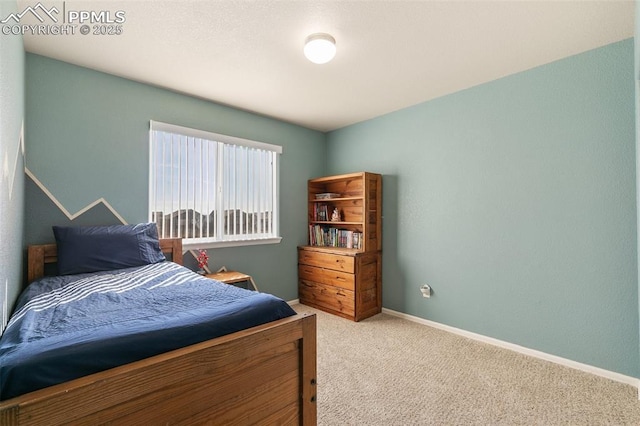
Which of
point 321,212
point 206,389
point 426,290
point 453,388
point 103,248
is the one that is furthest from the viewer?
point 321,212

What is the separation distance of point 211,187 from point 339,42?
6.56ft

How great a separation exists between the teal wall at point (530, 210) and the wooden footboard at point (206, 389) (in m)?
2.08

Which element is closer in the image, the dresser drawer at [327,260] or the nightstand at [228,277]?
the nightstand at [228,277]

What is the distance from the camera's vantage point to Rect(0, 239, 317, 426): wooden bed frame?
83 centimetres

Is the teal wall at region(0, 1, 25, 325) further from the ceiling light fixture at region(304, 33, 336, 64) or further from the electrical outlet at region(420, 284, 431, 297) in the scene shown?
the electrical outlet at region(420, 284, 431, 297)

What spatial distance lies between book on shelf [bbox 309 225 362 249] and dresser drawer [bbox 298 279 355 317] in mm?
550

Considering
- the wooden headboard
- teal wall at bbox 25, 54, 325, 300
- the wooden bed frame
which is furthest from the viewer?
teal wall at bbox 25, 54, 325, 300

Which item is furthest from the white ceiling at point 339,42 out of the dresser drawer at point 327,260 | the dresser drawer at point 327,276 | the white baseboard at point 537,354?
the white baseboard at point 537,354

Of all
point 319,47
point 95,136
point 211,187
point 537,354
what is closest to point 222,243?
point 211,187

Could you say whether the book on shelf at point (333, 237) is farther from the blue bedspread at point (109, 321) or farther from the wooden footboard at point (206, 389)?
the wooden footboard at point (206, 389)

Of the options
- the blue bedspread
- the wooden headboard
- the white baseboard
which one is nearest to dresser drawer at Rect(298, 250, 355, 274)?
the white baseboard

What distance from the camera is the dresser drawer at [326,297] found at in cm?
330

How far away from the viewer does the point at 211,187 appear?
3246 millimetres

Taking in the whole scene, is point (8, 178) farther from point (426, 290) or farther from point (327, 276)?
point (426, 290)
